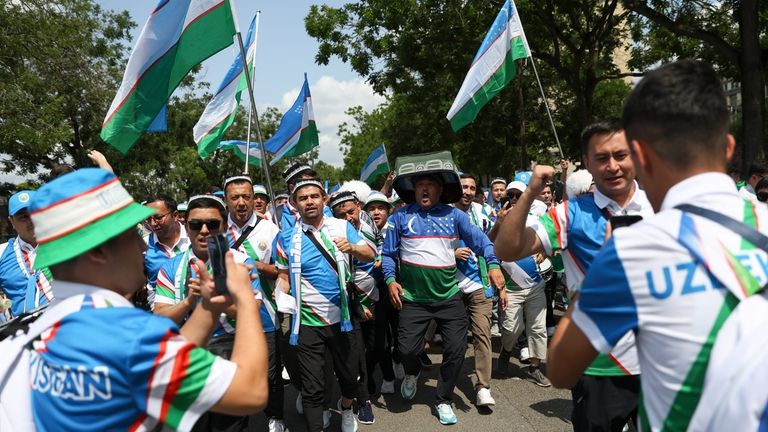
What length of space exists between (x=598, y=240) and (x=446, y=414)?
298 cm

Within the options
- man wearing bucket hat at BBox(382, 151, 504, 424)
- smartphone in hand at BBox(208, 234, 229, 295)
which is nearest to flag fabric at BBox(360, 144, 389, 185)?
man wearing bucket hat at BBox(382, 151, 504, 424)

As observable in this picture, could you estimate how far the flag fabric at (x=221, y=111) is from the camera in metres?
7.11

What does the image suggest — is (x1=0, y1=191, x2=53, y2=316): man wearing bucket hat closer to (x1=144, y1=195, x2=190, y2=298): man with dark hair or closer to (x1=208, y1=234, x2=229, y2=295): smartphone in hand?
(x1=144, y1=195, x2=190, y2=298): man with dark hair

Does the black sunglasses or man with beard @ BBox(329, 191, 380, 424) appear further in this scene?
man with beard @ BBox(329, 191, 380, 424)

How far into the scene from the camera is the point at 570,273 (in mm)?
3236

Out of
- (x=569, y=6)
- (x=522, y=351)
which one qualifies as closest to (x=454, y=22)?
(x=569, y=6)

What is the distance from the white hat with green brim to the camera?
1.75 m

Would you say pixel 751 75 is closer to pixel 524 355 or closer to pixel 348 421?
pixel 524 355

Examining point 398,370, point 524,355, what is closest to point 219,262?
point 398,370

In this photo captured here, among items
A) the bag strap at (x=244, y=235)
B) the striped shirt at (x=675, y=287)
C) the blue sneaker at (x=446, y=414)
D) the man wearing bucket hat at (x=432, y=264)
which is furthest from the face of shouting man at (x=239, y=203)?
the striped shirt at (x=675, y=287)

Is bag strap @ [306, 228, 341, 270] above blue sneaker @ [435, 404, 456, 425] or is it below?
above

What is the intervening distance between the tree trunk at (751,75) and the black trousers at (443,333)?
9097 mm

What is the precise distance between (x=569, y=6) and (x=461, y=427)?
1152 centimetres

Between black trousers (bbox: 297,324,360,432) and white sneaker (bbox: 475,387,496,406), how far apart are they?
3.89 ft
